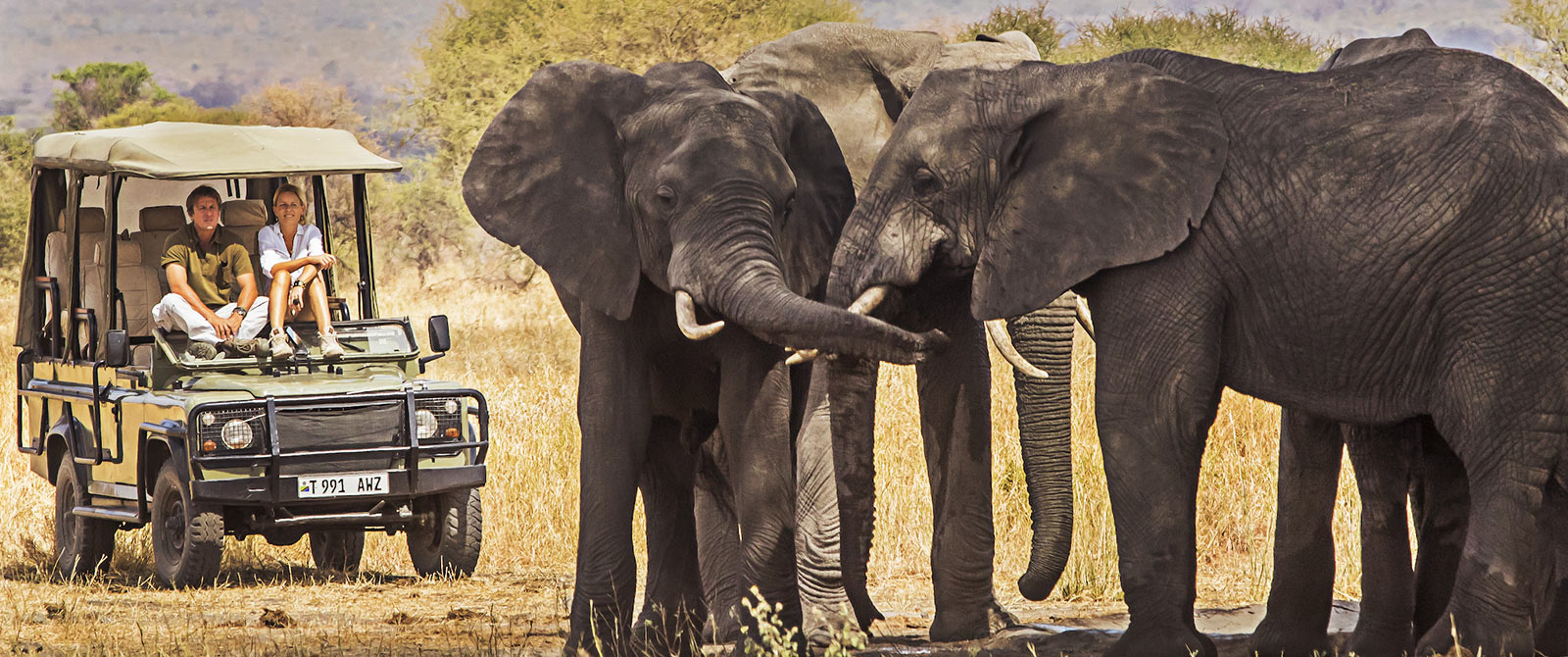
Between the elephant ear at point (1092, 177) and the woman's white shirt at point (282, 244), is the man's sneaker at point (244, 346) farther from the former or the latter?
the elephant ear at point (1092, 177)

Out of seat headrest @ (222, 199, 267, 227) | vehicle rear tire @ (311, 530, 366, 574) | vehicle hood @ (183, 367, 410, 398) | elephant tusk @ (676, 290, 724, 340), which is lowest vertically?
vehicle rear tire @ (311, 530, 366, 574)

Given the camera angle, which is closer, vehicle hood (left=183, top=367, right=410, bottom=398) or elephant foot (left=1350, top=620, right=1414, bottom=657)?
elephant foot (left=1350, top=620, right=1414, bottom=657)

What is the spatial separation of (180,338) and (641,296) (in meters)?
4.53

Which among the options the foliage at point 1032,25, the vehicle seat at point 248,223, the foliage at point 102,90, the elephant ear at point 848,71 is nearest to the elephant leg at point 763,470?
the elephant ear at point 848,71

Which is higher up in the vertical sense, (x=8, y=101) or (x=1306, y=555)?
(x=8, y=101)

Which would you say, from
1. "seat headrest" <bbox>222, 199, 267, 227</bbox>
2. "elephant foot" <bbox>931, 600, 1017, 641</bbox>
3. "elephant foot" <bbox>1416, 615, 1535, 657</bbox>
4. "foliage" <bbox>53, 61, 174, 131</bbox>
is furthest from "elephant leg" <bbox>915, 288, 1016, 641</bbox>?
"foliage" <bbox>53, 61, 174, 131</bbox>

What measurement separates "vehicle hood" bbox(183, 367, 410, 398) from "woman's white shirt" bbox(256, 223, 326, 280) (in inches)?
20.8

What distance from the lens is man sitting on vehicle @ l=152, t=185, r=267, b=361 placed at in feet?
34.3

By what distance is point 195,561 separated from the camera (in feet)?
32.9

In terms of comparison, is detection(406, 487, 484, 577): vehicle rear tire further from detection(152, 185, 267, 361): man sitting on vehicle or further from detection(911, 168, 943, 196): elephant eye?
detection(911, 168, 943, 196): elephant eye

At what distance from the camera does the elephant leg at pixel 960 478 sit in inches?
305

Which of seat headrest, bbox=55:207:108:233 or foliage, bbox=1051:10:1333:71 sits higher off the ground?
foliage, bbox=1051:10:1333:71

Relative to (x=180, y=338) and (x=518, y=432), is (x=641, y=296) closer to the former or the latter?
(x=180, y=338)

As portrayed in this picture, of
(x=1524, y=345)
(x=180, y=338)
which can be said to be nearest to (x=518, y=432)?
(x=180, y=338)
